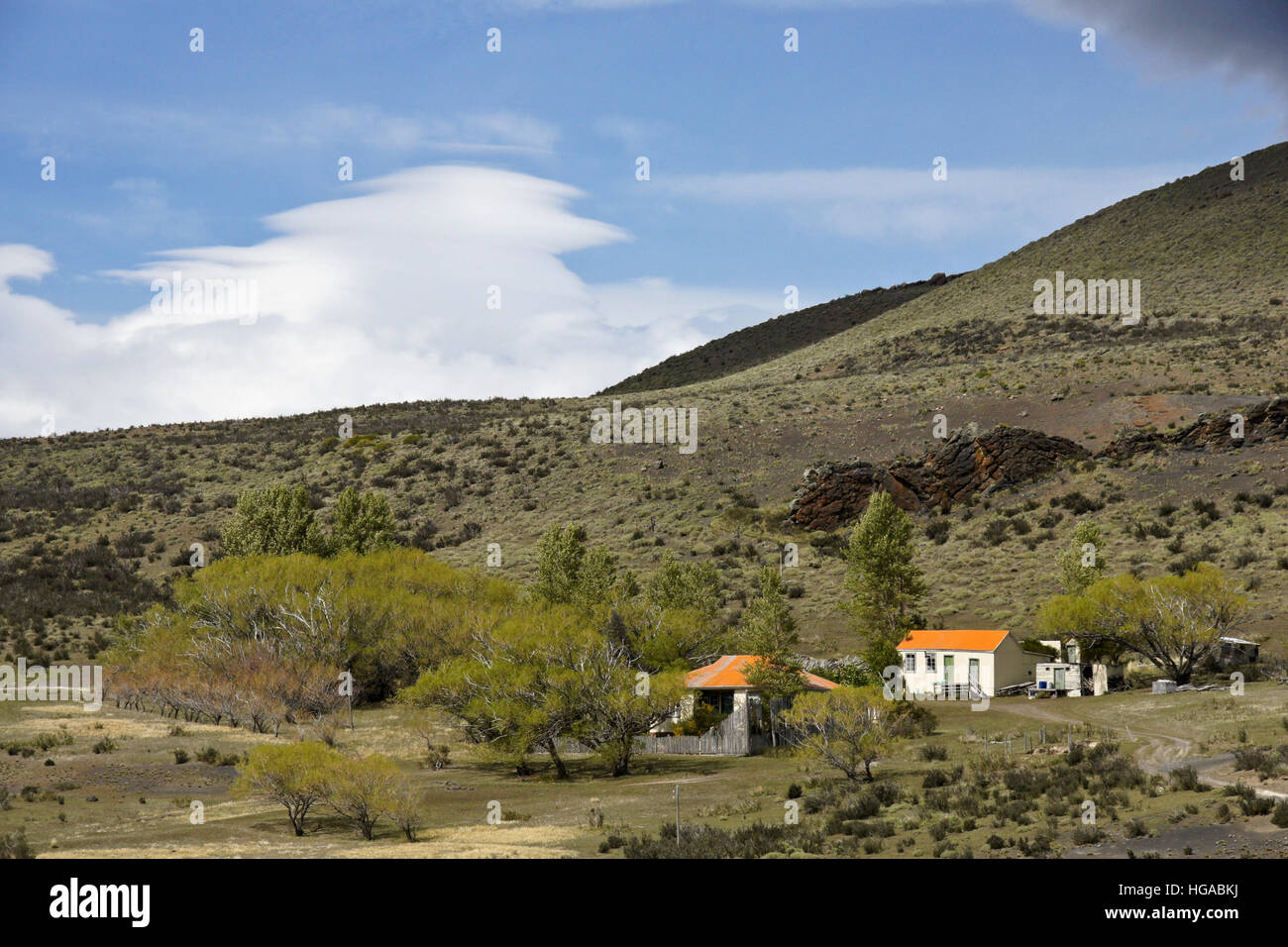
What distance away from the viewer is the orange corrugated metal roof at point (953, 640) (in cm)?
5459

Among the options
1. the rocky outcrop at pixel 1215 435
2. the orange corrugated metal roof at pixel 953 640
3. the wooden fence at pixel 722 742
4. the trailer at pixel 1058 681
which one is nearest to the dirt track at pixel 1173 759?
the trailer at pixel 1058 681

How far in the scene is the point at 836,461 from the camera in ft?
301

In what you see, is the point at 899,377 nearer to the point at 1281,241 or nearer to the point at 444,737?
the point at 1281,241

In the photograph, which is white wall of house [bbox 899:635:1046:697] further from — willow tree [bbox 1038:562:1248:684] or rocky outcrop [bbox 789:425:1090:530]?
rocky outcrop [bbox 789:425:1090:530]

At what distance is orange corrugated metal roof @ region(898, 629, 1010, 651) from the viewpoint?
5459 centimetres

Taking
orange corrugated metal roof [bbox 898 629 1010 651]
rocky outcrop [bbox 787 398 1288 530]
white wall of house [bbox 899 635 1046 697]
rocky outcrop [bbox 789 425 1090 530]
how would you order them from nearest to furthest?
white wall of house [bbox 899 635 1046 697]
orange corrugated metal roof [bbox 898 629 1010 651]
rocky outcrop [bbox 787 398 1288 530]
rocky outcrop [bbox 789 425 1090 530]

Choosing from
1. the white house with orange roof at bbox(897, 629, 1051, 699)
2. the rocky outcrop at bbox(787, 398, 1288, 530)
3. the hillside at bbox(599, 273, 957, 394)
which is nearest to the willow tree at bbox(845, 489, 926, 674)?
the white house with orange roof at bbox(897, 629, 1051, 699)

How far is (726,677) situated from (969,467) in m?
42.5

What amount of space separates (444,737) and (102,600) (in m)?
33.9

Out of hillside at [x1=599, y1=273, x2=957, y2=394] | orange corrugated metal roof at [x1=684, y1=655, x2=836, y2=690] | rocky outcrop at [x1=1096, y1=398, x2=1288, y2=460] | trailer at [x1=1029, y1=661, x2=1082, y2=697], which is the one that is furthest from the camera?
hillside at [x1=599, y1=273, x2=957, y2=394]

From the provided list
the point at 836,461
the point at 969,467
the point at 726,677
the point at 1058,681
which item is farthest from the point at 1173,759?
the point at 836,461

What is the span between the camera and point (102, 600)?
241 feet
